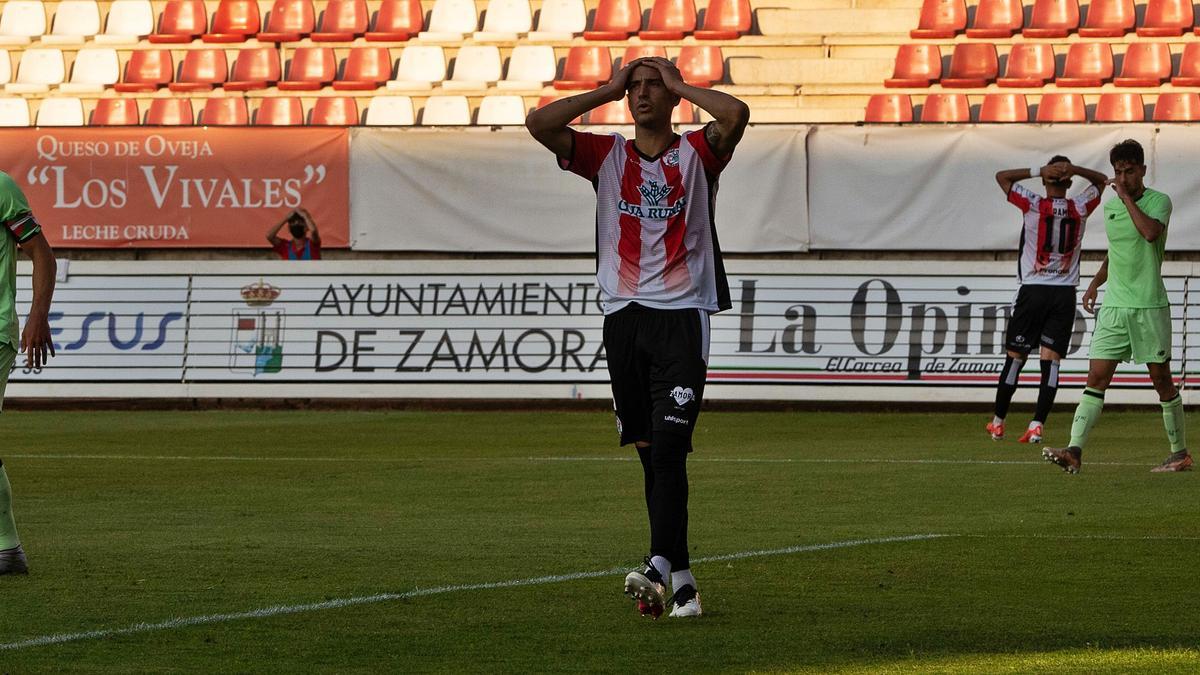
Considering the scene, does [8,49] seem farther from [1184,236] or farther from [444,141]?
[1184,236]

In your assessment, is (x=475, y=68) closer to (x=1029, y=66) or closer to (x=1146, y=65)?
(x=1029, y=66)

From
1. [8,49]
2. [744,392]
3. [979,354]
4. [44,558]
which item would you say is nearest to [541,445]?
[744,392]

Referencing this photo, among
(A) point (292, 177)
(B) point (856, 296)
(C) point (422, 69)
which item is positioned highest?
(C) point (422, 69)

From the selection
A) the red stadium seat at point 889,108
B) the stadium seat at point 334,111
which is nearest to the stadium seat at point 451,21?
the stadium seat at point 334,111

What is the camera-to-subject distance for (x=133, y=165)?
888 inches

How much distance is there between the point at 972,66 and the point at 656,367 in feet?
63.6

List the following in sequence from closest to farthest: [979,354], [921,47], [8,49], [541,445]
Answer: [541,445], [979,354], [921,47], [8,49]

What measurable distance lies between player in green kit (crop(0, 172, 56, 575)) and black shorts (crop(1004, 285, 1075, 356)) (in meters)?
10.2

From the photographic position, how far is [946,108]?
24.2 metres

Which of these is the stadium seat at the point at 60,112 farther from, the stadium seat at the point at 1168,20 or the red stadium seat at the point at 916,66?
the stadium seat at the point at 1168,20

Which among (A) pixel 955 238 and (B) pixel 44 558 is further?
(A) pixel 955 238

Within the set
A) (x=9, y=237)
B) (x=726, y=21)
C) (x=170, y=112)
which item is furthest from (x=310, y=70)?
(x=9, y=237)

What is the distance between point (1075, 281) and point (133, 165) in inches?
486

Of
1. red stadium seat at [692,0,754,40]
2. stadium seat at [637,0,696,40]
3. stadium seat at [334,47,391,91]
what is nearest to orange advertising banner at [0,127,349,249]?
stadium seat at [334,47,391,91]
